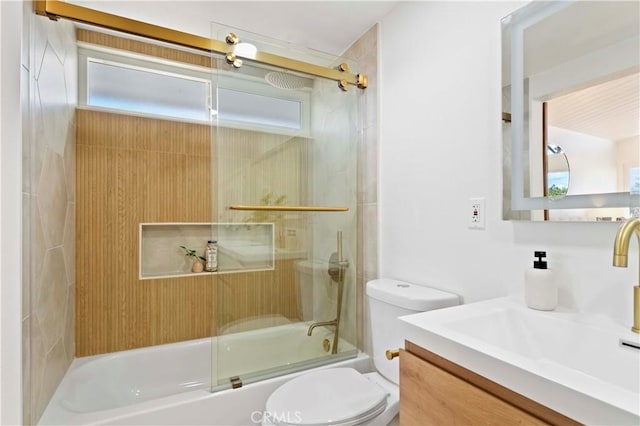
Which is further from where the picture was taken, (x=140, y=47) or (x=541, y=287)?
(x=140, y=47)

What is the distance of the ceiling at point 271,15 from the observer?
5.49 feet

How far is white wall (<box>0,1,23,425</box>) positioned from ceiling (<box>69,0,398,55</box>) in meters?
0.74

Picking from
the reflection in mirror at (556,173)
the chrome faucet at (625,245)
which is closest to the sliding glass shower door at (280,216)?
the reflection in mirror at (556,173)

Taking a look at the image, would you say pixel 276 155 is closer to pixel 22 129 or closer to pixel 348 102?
pixel 348 102

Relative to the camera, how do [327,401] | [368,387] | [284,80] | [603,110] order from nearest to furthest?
[603,110], [327,401], [368,387], [284,80]

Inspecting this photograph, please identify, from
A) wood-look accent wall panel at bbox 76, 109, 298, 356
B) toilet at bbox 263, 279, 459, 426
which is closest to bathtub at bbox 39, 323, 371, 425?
wood-look accent wall panel at bbox 76, 109, 298, 356

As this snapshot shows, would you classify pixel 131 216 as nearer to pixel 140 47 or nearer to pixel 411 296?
pixel 140 47

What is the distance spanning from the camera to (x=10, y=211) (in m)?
1.06

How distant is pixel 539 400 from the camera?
1.88 feet

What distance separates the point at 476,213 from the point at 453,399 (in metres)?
0.74

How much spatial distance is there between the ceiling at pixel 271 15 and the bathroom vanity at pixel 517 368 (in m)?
1.58

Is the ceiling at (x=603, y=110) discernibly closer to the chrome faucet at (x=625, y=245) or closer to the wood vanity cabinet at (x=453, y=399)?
the chrome faucet at (x=625, y=245)

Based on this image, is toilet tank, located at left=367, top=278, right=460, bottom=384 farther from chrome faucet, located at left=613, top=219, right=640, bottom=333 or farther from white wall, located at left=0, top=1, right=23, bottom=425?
white wall, located at left=0, top=1, right=23, bottom=425

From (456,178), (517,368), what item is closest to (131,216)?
(456,178)
